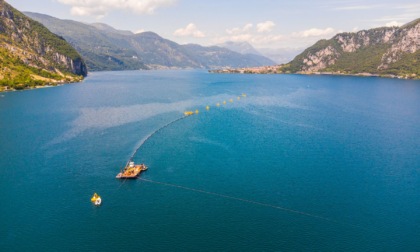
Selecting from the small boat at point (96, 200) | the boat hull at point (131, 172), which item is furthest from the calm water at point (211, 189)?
the boat hull at point (131, 172)

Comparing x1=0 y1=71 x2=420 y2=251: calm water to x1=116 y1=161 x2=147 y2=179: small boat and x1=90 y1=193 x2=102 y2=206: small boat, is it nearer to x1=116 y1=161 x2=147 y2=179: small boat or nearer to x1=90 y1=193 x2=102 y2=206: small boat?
x1=90 y1=193 x2=102 y2=206: small boat

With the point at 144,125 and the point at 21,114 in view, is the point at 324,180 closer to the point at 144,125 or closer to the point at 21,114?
the point at 144,125

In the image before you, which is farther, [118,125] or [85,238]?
[118,125]

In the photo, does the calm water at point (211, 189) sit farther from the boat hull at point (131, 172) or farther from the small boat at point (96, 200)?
the boat hull at point (131, 172)

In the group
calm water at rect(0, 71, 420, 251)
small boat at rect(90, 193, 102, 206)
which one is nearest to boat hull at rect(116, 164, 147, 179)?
calm water at rect(0, 71, 420, 251)

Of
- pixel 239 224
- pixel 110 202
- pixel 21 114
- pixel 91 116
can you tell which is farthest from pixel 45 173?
pixel 21 114
